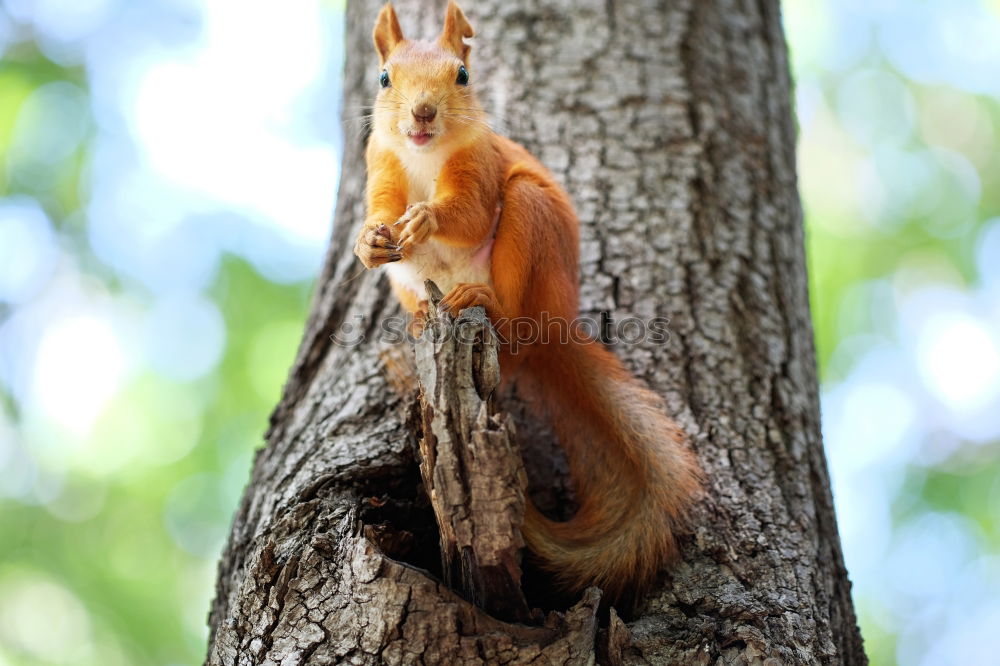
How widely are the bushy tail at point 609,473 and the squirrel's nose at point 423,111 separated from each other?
547 mm

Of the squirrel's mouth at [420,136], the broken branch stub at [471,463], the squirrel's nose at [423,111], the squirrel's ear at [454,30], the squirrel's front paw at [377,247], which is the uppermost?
the squirrel's ear at [454,30]

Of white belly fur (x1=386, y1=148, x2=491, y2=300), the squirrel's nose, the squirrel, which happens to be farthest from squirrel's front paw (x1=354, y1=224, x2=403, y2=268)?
the squirrel's nose

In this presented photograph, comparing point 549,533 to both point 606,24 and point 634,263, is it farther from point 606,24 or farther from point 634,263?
point 606,24

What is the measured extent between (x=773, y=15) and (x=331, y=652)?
2543 mm

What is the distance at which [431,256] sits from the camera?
1.87 m

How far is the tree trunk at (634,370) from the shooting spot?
153 cm

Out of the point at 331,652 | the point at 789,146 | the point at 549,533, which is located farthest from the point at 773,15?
the point at 331,652

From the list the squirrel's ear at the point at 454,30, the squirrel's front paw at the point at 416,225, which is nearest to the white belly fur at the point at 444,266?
the squirrel's front paw at the point at 416,225

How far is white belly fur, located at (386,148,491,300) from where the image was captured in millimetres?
1850

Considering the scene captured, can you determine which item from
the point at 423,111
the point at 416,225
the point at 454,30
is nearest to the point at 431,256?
the point at 416,225

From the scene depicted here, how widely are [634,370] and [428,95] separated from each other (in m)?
0.81

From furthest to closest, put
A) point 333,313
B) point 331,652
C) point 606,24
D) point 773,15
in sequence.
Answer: point 773,15 → point 606,24 → point 333,313 → point 331,652

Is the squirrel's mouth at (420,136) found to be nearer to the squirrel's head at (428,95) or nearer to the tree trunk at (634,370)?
the squirrel's head at (428,95)

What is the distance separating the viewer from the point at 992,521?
4.72 meters
